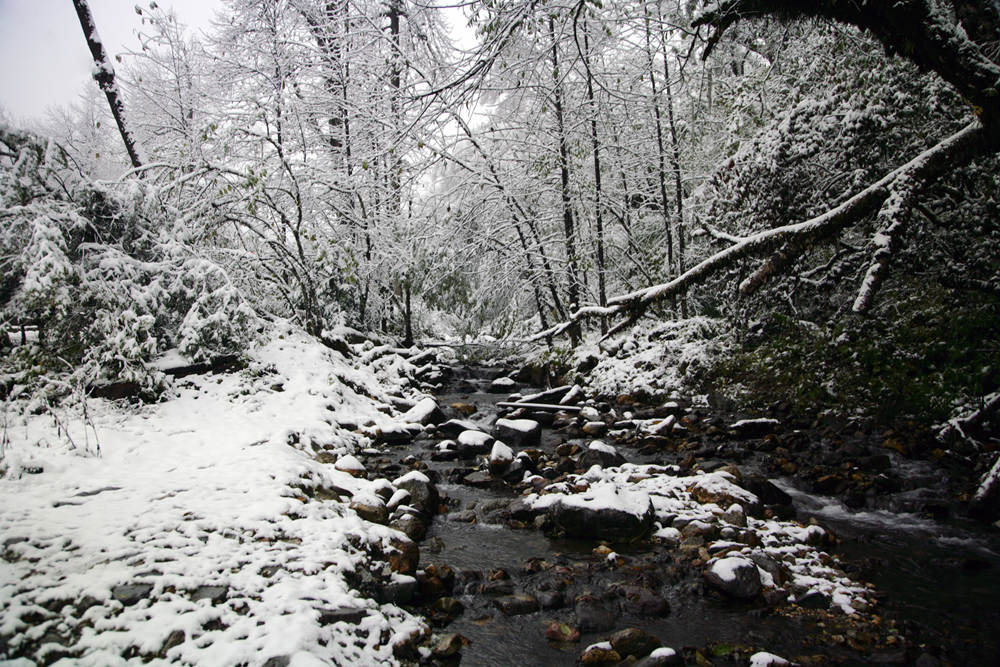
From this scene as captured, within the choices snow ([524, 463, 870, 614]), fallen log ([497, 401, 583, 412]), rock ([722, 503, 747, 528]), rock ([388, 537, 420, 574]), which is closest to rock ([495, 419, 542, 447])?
fallen log ([497, 401, 583, 412])

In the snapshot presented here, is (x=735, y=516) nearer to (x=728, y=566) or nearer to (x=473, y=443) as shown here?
(x=728, y=566)

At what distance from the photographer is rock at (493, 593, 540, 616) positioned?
3.69 meters

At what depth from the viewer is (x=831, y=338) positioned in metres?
7.59

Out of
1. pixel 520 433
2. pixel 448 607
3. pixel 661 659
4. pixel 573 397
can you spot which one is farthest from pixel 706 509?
pixel 573 397

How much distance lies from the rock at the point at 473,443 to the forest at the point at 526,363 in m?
0.05

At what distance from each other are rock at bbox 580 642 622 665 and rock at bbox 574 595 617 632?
284mm

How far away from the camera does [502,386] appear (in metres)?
12.3

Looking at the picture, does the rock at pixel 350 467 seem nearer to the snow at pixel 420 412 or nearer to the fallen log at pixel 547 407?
the snow at pixel 420 412

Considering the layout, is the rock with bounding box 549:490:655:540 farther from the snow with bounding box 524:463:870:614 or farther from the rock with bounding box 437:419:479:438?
the rock with bounding box 437:419:479:438

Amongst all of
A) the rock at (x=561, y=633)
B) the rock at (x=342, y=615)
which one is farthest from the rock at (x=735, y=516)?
the rock at (x=342, y=615)

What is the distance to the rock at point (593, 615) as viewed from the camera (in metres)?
3.49

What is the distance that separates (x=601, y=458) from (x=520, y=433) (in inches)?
65.5

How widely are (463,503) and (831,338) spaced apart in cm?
580

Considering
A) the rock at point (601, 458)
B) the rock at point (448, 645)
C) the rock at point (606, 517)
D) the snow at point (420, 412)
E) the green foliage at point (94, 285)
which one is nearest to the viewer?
the rock at point (448, 645)
